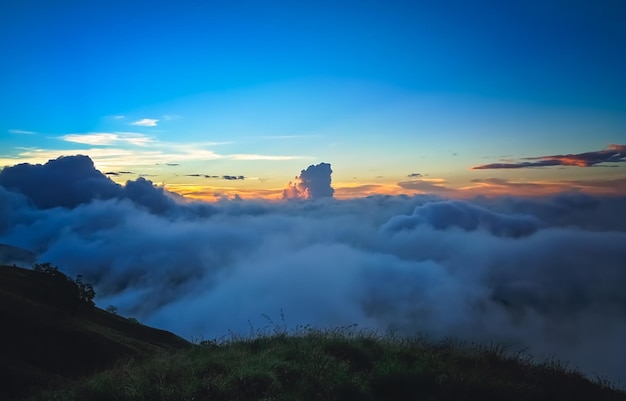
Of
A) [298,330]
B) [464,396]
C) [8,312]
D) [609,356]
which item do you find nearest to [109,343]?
[8,312]

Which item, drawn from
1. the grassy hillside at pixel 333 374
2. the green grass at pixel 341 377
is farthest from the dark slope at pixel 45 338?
the green grass at pixel 341 377

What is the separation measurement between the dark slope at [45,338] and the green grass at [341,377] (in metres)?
21.0

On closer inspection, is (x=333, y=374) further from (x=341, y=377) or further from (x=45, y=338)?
(x=45, y=338)

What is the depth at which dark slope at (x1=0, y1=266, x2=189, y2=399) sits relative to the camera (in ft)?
92.8

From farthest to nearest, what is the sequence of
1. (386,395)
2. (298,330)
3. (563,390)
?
(298,330), (563,390), (386,395)

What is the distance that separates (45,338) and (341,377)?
38.4 meters

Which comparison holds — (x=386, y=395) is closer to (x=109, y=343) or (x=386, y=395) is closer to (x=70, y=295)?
(x=109, y=343)

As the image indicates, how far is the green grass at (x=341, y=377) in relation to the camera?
7.14 meters

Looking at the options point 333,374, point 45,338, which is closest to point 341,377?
point 333,374

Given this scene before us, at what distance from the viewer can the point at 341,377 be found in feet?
24.6

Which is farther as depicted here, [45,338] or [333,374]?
[45,338]

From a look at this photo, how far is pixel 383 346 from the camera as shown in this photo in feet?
33.0

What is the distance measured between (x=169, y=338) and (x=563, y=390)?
193 ft

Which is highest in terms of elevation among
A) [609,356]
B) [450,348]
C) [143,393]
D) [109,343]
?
[143,393]
